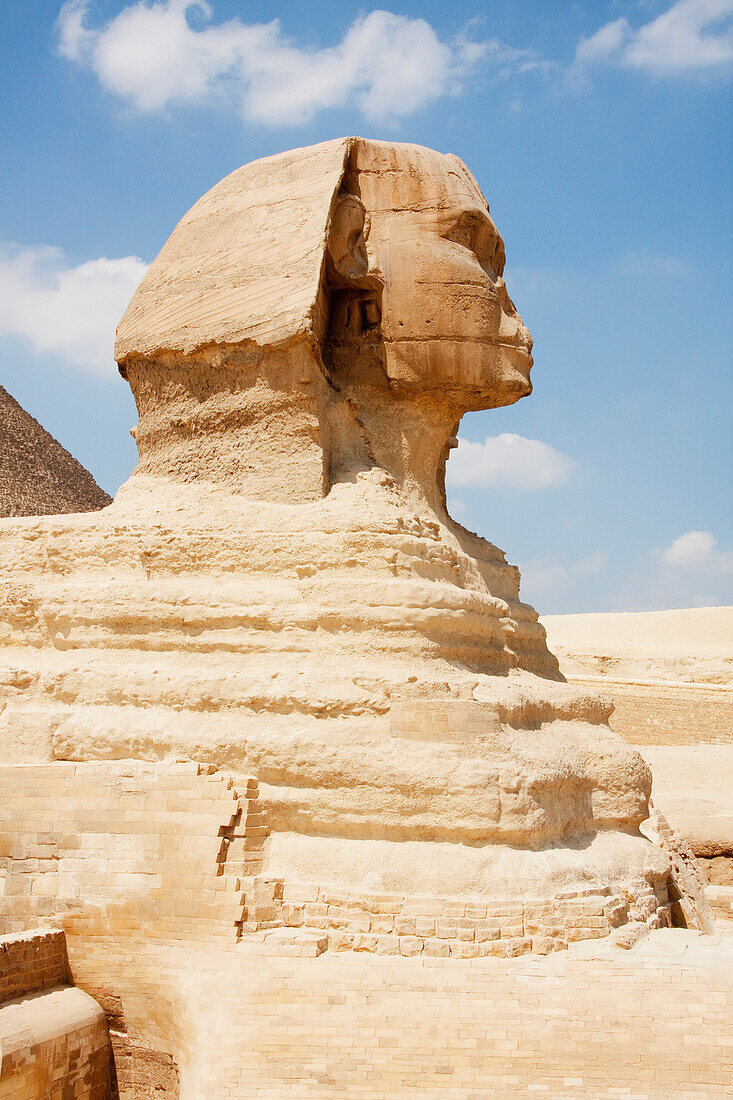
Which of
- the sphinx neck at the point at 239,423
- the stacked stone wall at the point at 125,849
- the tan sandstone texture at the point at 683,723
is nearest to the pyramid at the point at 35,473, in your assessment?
the tan sandstone texture at the point at 683,723

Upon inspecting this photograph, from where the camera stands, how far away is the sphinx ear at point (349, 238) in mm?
7520

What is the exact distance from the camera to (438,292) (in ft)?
24.3

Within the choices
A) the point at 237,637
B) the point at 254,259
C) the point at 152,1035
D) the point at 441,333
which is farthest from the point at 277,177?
the point at 152,1035

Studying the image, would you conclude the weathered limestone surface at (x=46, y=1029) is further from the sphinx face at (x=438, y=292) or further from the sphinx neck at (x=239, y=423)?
the sphinx face at (x=438, y=292)

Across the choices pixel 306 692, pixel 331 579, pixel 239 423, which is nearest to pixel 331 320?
pixel 239 423

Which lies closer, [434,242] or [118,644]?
[118,644]

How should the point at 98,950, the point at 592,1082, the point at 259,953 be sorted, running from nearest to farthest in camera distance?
the point at 592,1082 → the point at 259,953 → the point at 98,950

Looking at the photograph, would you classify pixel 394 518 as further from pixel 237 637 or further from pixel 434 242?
pixel 434 242

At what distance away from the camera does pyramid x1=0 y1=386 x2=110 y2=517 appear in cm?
4109

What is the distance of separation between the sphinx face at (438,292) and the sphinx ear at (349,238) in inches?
3.0

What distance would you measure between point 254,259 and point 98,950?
4.21 metres

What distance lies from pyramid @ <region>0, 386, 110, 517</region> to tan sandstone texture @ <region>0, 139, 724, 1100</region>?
3413cm

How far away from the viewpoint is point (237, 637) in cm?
648

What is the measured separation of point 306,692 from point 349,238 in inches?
124
